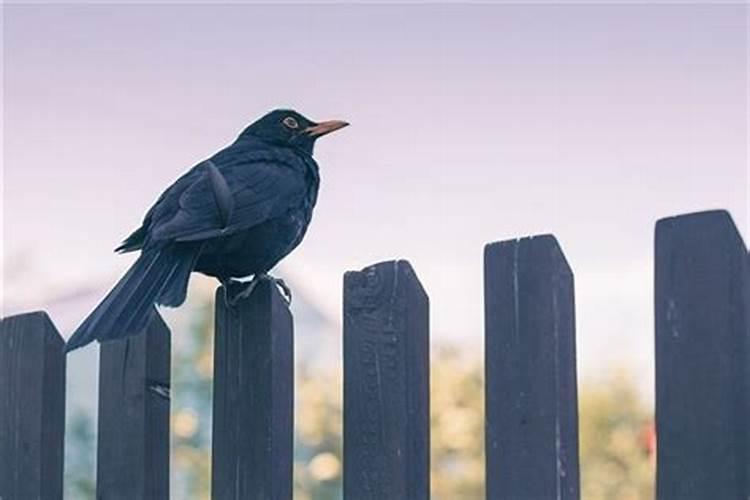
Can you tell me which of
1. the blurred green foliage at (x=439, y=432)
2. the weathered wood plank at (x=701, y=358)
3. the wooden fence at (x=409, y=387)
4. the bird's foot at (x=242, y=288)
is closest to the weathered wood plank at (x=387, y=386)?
the wooden fence at (x=409, y=387)

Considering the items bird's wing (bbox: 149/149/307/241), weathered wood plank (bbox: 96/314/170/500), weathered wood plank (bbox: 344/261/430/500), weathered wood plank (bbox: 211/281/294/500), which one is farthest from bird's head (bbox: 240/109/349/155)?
weathered wood plank (bbox: 344/261/430/500)

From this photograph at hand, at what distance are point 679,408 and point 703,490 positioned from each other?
13 centimetres

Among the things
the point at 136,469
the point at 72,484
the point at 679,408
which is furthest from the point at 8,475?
the point at 72,484

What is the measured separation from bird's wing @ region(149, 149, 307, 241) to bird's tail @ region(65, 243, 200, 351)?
66mm

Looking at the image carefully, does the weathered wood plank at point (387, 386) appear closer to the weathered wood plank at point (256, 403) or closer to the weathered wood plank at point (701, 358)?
the weathered wood plank at point (256, 403)

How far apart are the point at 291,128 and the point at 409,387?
2.13m

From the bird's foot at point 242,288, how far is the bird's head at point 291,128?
3.74 feet

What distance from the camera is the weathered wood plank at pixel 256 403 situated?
2959mm

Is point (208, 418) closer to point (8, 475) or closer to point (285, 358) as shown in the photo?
point (8, 475)

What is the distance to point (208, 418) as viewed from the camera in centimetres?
955

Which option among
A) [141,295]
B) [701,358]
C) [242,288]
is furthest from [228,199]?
[701,358]

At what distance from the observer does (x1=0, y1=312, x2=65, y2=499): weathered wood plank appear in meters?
3.55

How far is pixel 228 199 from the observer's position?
11.7 ft

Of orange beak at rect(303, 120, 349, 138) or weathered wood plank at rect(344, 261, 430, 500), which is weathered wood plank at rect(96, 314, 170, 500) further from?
orange beak at rect(303, 120, 349, 138)
